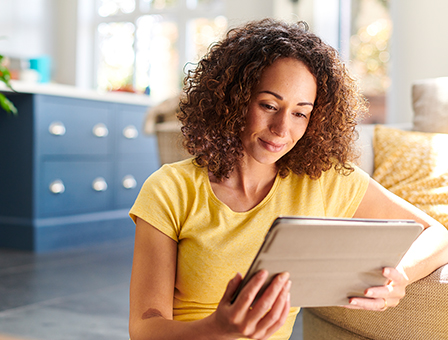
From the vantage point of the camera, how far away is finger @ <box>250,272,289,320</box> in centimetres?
69

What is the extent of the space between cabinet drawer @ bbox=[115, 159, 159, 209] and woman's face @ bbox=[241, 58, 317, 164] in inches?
123

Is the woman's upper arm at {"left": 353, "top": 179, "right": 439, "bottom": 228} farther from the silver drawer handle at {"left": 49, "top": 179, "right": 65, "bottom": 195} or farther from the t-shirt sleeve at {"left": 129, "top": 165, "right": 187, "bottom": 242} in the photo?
the silver drawer handle at {"left": 49, "top": 179, "right": 65, "bottom": 195}

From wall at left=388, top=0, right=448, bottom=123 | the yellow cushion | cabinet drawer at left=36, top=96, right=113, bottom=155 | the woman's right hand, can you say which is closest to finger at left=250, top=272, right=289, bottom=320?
the woman's right hand

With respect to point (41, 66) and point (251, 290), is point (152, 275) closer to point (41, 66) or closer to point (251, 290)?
point (251, 290)

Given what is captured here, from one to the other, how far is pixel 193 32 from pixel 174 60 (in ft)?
1.11

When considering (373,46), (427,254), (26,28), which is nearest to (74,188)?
(26,28)

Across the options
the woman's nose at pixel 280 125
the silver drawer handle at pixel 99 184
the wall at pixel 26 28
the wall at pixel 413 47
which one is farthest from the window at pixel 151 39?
the woman's nose at pixel 280 125

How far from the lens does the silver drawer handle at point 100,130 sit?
3.77 meters

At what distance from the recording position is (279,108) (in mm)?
998

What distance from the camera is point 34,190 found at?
332 cm

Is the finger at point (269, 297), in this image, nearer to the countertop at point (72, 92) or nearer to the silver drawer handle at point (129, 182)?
the countertop at point (72, 92)

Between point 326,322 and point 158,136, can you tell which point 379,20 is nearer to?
point 158,136

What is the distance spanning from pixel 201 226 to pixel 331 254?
0.32 metres

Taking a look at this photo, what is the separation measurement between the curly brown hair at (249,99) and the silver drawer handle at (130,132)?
2941 mm
